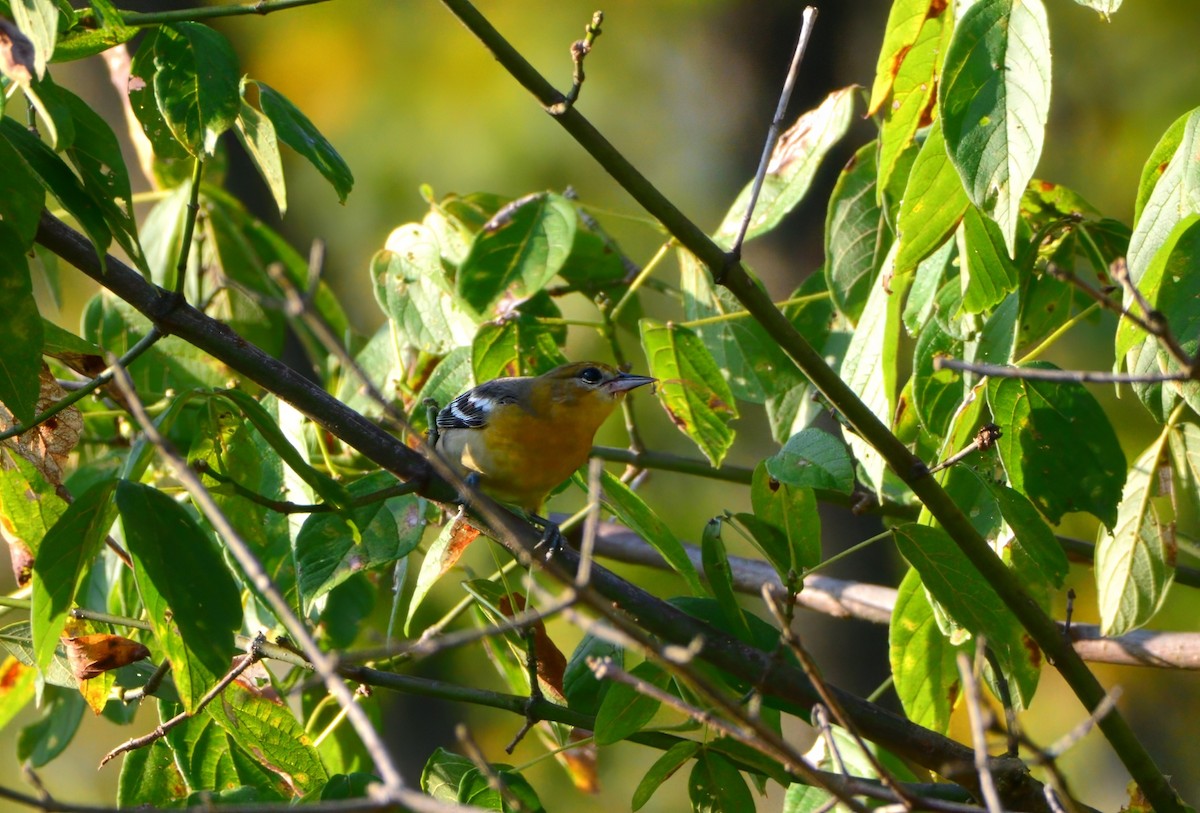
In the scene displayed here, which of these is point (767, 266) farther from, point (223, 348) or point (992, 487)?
point (223, 348)

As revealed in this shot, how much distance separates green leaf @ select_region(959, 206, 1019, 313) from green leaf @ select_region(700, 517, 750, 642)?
0.72 meters

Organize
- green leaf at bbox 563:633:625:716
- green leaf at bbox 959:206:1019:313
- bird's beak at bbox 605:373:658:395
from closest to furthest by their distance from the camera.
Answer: green leaf at bbox 959:206:1019:313
green leaf at bbox 563:633:625:716
bird's beak at bbox 605:373:658:395

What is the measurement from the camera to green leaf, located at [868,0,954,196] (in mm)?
2414

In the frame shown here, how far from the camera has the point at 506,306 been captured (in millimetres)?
3061

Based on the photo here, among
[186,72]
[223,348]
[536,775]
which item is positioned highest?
[186,72]

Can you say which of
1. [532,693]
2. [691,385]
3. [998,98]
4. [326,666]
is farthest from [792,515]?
[326,666]

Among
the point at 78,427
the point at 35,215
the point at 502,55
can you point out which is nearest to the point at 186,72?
the point at 35,215

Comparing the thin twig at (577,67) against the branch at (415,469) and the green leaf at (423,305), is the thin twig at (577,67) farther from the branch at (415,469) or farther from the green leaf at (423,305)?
the green leaf at (423,305)

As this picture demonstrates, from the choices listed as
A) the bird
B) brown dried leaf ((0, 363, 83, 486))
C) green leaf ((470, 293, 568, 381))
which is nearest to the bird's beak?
the bird

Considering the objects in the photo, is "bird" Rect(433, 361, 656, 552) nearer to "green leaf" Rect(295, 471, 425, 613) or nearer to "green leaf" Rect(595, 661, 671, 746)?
"green leaf" Rect(295, 471, 425, 613)

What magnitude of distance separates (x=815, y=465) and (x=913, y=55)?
2.95 ft

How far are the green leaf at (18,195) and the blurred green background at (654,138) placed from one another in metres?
3.90

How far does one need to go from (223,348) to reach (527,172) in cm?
850

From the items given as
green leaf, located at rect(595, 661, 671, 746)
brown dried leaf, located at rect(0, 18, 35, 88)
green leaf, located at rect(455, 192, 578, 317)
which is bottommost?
green leaf, located at rect(595, 661, 671, 746)
